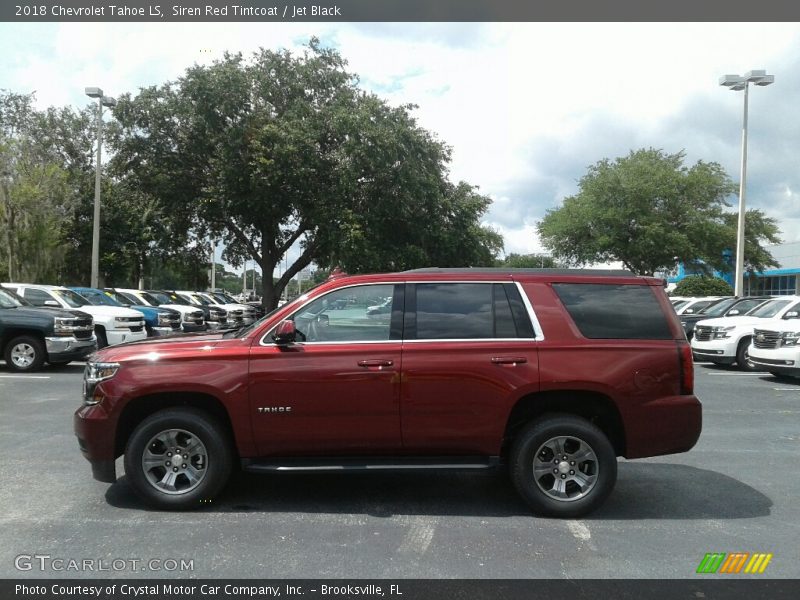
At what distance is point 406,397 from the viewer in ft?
17.0

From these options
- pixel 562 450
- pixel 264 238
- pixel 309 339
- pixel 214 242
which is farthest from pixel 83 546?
pixel 214 242

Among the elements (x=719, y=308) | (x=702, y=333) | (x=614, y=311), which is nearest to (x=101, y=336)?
(x=614, y=311)


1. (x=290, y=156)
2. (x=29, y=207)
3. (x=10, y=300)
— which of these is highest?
(x=290, y=156)

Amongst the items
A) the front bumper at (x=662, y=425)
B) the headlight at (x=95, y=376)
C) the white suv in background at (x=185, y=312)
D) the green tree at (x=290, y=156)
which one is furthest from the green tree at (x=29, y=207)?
the front bumper at (x=662, y=425)

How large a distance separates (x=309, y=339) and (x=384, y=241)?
25.9 metres

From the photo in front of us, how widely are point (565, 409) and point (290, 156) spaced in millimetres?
22619

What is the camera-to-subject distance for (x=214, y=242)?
116ft

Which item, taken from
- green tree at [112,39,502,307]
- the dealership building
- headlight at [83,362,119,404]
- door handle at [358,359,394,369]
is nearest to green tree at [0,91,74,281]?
green tree at [112,39,502,307]

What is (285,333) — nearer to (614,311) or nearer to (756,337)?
(614,311)

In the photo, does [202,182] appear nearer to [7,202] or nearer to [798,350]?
[7,202]

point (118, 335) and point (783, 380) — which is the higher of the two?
point (118, 335)

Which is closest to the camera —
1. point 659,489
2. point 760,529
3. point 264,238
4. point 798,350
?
point 760,529

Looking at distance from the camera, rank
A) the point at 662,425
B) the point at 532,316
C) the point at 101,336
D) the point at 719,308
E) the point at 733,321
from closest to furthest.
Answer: the point at 662,425 → the point at 532,316 → the point at 733,321 → the point at 101,336 → the point at 719,308

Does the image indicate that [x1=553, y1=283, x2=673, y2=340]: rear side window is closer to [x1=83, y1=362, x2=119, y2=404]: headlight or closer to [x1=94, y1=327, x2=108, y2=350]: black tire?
[x1=83, y1=362, x2=119, y2=404]: headlight
